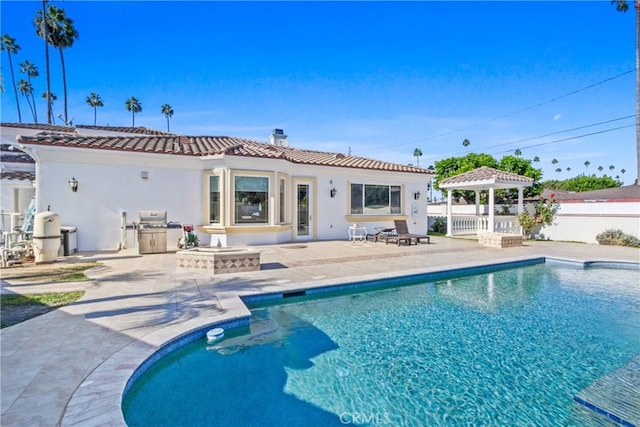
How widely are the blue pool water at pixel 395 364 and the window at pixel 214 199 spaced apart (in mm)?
7793

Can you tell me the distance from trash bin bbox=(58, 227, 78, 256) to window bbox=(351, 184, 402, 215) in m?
12.3

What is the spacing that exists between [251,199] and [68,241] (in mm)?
6649

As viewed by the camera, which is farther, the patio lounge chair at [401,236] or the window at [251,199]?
the patio lounge chair at [401,236]

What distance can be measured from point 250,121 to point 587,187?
69525mm

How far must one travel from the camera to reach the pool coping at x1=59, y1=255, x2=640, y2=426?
2.98m

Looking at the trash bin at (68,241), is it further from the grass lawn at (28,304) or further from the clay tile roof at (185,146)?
the grass lawn at (28,304)

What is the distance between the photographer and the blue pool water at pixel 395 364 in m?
3.75

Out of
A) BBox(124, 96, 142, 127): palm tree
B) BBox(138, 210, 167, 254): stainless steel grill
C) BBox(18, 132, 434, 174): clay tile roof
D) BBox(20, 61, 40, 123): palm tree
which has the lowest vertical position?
BBox(138, 210, 167, 254): stainless steel grill

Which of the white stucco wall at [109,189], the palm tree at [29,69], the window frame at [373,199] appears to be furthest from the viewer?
the palm tree at [29,69]

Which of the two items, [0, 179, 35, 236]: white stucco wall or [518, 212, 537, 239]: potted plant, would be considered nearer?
[0, 179, 35, 236]: white stucco wall

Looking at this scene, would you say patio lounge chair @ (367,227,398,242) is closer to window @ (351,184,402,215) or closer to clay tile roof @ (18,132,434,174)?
window @ (351,184,402,215)

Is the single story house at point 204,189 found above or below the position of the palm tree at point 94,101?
below

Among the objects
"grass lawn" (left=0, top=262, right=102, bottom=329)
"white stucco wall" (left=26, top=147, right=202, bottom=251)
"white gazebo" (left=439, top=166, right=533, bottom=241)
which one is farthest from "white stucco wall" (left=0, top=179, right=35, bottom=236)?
"white gazebo" (left=439, top=166, right=533, bottom=241)

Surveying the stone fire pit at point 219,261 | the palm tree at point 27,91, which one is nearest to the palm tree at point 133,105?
the palm tree at point 27,91
